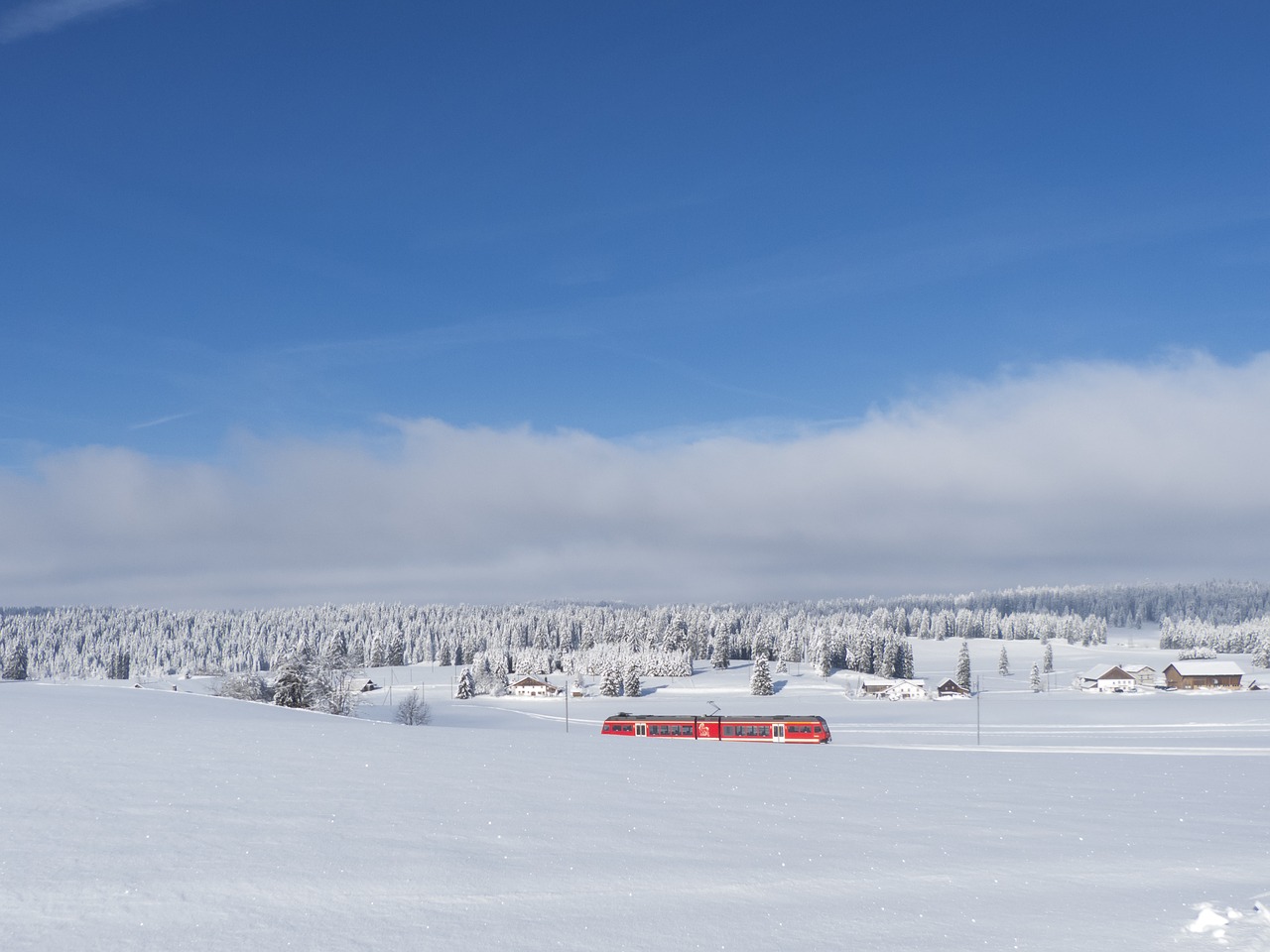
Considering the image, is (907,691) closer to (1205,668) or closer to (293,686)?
(1205,668)

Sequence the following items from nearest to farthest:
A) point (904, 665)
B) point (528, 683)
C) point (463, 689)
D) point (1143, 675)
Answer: point (463, 689) < point (1143, 675) < point (528, 683) < point (904, 665)

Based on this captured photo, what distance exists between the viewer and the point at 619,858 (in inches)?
685

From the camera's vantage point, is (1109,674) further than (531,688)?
No

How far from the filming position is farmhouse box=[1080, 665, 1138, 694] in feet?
428

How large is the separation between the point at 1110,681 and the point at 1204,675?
46.9 ft

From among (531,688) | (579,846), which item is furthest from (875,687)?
(579,846)

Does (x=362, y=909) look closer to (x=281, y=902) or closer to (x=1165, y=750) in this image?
(x=281, y=902)

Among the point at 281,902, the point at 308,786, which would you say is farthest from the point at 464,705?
the point at 281,902

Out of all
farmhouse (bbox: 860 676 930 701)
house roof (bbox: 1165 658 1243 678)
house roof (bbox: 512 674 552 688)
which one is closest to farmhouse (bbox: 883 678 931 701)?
farmhouse (bbox: 860 676 930 701)

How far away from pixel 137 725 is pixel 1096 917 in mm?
32046

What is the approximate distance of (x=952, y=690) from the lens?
130000mm

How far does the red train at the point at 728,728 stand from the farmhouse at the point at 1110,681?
87.4 metres

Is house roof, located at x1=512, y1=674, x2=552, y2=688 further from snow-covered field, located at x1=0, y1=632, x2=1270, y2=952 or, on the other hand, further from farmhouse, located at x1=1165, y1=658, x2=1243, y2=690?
snow-covered field, located at x1=0, y1=632, x2=1270, y2=952

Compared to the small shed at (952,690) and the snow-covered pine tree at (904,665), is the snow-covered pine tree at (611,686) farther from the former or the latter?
the snow-covered pine tree at (904,665)
